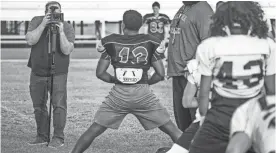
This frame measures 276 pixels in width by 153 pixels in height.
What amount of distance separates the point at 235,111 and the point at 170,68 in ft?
8.89

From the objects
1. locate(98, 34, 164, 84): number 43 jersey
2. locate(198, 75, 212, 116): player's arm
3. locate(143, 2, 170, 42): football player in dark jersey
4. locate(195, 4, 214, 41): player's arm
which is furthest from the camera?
locate(143, 2, 170, 42): football player in dark jersey

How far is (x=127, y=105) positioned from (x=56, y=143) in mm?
1739

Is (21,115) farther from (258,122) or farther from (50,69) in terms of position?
(258,122)

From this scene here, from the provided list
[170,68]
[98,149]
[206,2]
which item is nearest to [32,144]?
[98,149]

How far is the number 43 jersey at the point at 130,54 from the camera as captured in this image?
6.11 metres

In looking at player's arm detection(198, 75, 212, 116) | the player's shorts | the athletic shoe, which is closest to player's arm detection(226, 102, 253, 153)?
player's arm detection(198, 75, 212, 116)

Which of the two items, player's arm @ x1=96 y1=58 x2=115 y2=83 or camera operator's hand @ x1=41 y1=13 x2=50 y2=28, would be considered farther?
camera operator's hand @ x1=41 y1=13 x2=50 y2=28

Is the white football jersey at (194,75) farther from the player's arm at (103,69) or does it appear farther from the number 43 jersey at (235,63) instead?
the player's arm at (103,69)

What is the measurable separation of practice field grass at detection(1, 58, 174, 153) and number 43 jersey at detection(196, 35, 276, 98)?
322 centimetres

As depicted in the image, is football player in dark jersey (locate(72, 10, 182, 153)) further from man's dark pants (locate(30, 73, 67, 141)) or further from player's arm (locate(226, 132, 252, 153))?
player's arm (locate(226, 132, 252, 153))

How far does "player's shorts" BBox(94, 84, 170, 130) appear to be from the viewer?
618 cm

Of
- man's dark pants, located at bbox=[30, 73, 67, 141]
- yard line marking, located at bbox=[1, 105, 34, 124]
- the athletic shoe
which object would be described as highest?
man's dark pants, located at bbox=[30, 73, 67, 141]

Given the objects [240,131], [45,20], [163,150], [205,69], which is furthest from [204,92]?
[45,20]

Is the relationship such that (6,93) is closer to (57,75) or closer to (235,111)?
(57,75)
